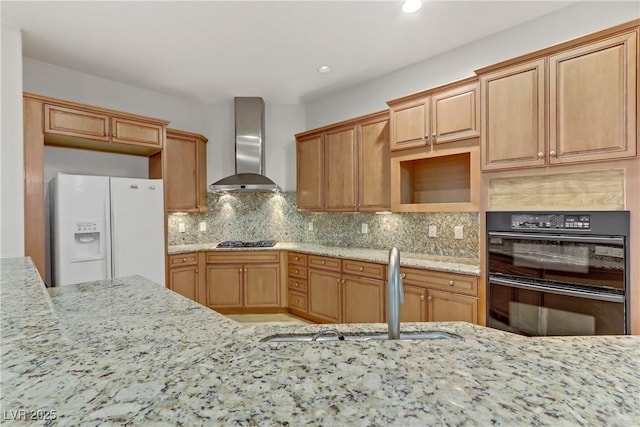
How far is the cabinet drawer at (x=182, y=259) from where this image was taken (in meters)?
3.67

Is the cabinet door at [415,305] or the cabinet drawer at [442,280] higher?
the cabinet drawer at [442,280]

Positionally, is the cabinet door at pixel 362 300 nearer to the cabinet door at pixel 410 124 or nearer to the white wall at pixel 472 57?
the cabinet door at pixel 410 124

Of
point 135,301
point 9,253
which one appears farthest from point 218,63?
point 135,301

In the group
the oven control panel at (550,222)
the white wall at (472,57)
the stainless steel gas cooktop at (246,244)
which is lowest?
the stainless steel gas cooktop at (246,244)

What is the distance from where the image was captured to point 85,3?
7.36 feet

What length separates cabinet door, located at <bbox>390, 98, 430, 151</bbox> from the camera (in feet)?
9.39

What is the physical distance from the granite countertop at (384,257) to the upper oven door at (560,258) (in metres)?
0.24

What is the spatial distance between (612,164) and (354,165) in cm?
214

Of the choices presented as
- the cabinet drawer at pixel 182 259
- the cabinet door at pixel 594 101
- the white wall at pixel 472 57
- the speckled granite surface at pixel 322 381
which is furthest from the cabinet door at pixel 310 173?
the speckled granite surface at pixel 322 381

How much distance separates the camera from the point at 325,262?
11.6 feet

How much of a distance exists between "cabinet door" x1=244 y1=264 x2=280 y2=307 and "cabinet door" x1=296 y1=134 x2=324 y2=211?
0.91 meters

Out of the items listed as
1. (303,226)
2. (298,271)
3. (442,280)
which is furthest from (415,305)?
(303,226)

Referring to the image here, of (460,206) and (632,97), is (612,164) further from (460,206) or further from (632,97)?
(460,206)

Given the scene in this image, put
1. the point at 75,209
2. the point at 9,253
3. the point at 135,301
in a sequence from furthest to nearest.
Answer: the point at 75,209, the point at 9,253, the point at 135,301
